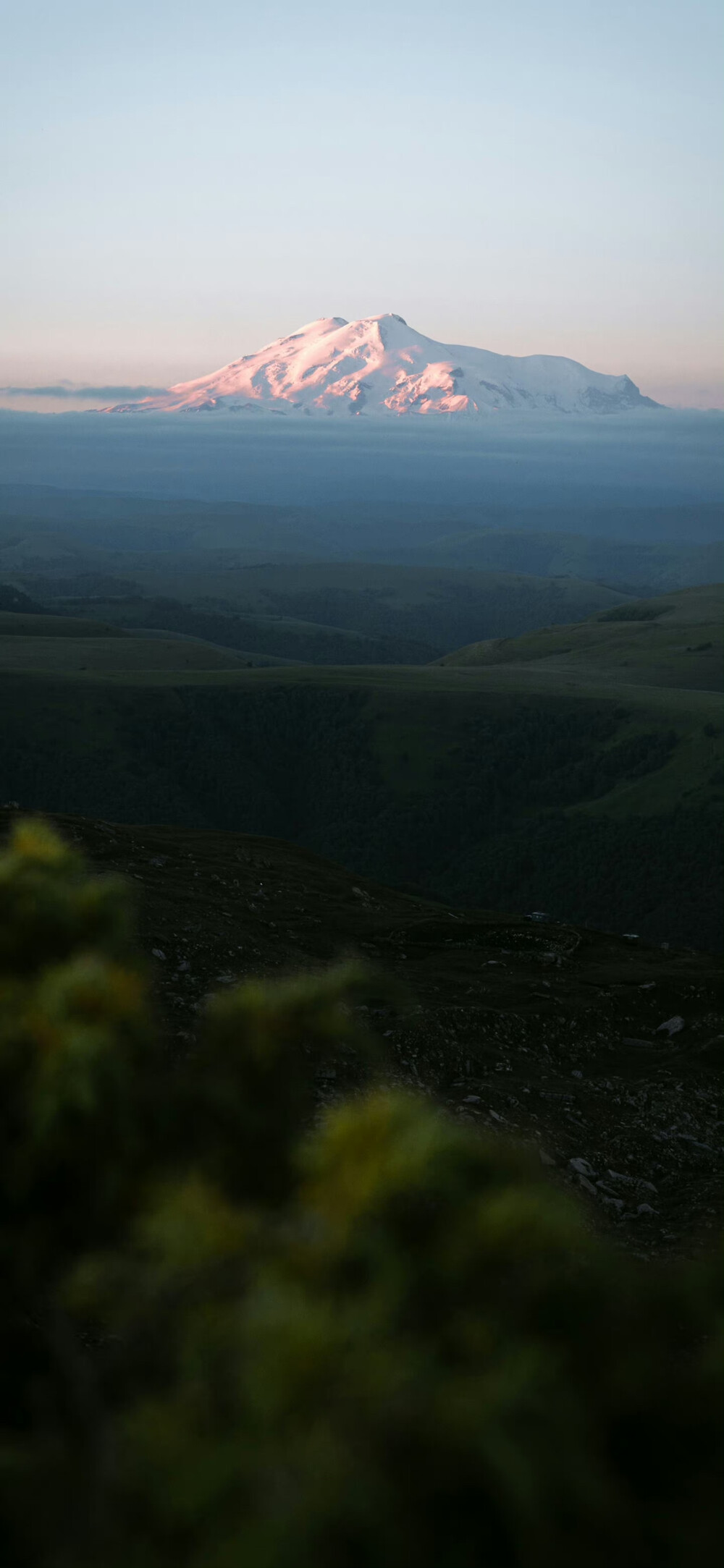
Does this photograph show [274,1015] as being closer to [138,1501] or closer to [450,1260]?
[450,1260]

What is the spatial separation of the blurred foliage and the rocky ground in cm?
273

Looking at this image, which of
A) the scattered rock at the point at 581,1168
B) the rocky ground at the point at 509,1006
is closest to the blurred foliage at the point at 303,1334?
the rocky ground at the point at 509,1006

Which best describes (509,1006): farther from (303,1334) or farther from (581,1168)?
(303,1334)

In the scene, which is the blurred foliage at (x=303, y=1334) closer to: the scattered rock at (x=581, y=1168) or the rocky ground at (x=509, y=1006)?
the rocky ground at (x=509, y=1006)

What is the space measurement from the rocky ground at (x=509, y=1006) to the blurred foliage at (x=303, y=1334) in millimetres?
2729

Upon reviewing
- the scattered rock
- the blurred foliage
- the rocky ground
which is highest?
the blurred foliage

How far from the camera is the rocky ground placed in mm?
24875

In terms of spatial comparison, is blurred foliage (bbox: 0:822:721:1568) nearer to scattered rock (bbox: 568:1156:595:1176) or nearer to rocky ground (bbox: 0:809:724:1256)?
rocky ground (bbox: 0:809:724:1256)

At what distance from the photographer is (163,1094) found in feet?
19.2

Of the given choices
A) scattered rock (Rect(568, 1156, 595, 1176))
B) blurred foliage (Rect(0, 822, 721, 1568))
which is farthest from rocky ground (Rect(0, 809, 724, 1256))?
blurred foliage (Rect(0, 822, 721, 1568))

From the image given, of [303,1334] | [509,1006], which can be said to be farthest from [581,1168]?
[303,1334]

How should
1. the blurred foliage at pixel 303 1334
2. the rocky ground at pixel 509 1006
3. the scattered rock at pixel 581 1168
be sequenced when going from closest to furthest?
the blurred foliage at pixel 303 1334, the scattered rock at pixel 581 1168, the rocky ground at pixel 509 1006

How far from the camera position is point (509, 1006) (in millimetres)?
38844

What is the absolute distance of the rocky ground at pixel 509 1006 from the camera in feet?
81.6
